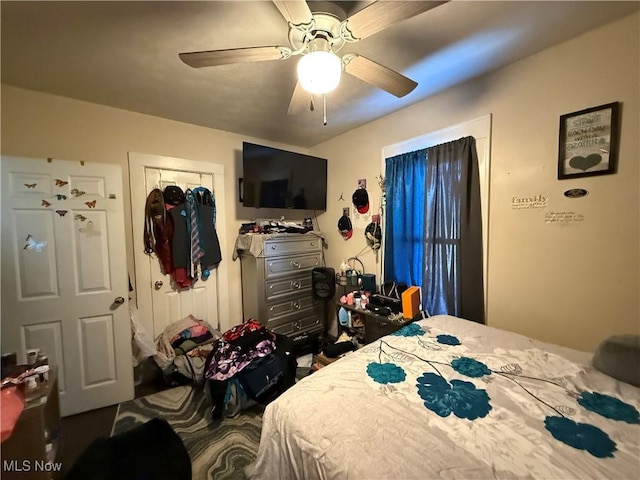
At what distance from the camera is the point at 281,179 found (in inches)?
111

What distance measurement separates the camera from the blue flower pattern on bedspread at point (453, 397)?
3.05ft

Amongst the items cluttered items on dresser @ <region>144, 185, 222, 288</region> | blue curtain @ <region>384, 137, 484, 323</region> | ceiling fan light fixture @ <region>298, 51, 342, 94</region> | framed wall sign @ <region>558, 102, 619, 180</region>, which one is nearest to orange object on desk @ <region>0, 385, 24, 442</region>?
cluttered items on dresser @ <region>144, 185, 222, 288</region>

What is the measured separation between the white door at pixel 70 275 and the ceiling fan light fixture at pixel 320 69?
1.80 meters

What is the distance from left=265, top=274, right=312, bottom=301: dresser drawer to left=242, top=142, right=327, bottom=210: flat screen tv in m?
0.81

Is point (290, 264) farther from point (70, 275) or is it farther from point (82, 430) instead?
point (82, 430)

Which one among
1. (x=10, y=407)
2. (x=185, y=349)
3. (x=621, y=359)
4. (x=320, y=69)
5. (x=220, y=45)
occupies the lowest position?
(x=185, y=349)

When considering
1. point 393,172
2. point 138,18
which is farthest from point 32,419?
point 393,172

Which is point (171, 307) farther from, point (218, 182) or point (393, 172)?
point (393, 172)

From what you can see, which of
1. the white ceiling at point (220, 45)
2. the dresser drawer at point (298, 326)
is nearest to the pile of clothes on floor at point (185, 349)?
the dresser drawer at point (298, 326)

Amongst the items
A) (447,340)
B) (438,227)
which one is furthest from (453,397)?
(438,227)

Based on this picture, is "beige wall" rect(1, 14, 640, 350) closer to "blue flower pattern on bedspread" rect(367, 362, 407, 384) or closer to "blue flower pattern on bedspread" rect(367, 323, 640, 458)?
"blue flower pattern on bedspread" rect(367, 323, 640, 458)

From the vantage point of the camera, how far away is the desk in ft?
6.79

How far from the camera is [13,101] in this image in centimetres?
191

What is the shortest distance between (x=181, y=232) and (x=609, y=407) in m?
2.93
